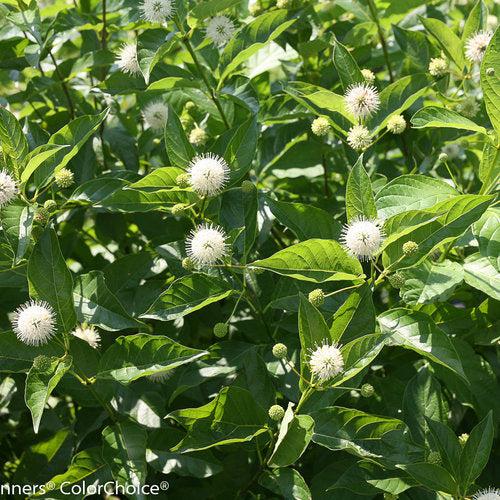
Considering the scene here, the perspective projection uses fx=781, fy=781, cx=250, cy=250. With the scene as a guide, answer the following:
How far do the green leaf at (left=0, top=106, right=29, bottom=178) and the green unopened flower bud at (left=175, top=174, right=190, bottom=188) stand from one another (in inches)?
17.0

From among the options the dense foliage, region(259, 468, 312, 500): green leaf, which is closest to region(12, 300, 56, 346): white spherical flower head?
the dense foliage

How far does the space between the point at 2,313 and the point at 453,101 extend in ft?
5.59

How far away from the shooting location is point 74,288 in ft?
7.39

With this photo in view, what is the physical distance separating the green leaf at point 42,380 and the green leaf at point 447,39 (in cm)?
152

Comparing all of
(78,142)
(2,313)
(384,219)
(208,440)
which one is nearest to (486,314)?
(384,219)

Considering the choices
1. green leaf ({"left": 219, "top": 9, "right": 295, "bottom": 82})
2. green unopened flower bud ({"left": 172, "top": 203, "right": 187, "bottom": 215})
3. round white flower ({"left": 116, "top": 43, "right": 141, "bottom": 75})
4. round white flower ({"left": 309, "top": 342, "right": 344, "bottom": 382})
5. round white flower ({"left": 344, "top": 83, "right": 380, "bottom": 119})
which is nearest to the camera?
round white flower ({"left": 309, "top": 342, "right": 344, "bottom": 382})

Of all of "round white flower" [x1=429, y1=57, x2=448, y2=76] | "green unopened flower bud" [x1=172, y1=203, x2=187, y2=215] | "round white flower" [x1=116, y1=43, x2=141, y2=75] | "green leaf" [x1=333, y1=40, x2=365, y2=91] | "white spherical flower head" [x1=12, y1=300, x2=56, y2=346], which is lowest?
"white spherical flower head" [x1=12, y1=300, x2=56, y2=346]

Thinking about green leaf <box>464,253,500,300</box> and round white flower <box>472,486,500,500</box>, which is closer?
round white flower <box>472,486,500,500</box>

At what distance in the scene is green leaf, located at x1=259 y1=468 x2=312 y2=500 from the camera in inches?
76.4

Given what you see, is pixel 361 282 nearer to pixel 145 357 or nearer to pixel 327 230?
pixel 327 230

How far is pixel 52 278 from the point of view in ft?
6.82

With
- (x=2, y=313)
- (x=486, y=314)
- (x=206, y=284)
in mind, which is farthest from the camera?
(x=2, y=313)

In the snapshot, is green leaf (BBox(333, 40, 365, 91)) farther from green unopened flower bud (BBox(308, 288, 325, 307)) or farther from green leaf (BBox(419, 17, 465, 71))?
green unopened flower bud (BBox(308, 288, 325, 307))

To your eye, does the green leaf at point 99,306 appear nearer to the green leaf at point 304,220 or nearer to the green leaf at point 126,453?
the green leaf at point 126,453
